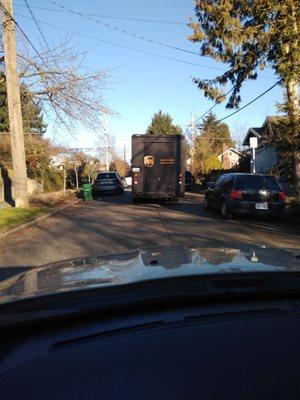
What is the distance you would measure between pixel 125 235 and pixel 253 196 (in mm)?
5074

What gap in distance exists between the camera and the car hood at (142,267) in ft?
8.93

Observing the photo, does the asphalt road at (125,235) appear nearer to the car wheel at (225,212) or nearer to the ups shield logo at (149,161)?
the car wheel at (225,212)

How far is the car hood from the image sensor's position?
2.72m

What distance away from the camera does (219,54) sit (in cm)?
2120

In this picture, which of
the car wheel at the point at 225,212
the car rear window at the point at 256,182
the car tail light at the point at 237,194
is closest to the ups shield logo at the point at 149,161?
the car wheel at the point at 225,212

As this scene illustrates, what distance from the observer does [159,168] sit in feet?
81.7

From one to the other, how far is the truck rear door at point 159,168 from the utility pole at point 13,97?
5.61m

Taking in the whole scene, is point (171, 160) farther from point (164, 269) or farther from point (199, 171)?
point (199, 171)

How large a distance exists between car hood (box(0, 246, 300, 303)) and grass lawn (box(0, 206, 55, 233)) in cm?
1188

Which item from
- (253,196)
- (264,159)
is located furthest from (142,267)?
(264,159)

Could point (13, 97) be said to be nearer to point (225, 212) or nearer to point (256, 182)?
point (225, 212)

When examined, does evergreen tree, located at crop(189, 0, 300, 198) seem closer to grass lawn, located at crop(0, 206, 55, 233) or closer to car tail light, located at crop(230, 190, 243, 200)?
car tail light, located at crop(230, 190, 243, 200)

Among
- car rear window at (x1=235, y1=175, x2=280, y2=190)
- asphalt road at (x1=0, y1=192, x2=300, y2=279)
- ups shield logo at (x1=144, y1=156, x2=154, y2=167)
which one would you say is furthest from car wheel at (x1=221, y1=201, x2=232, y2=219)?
ups shield logo at (x1=144, y1=156, x2=154, y2=167)

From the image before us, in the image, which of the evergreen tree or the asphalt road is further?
the evergreen tree
